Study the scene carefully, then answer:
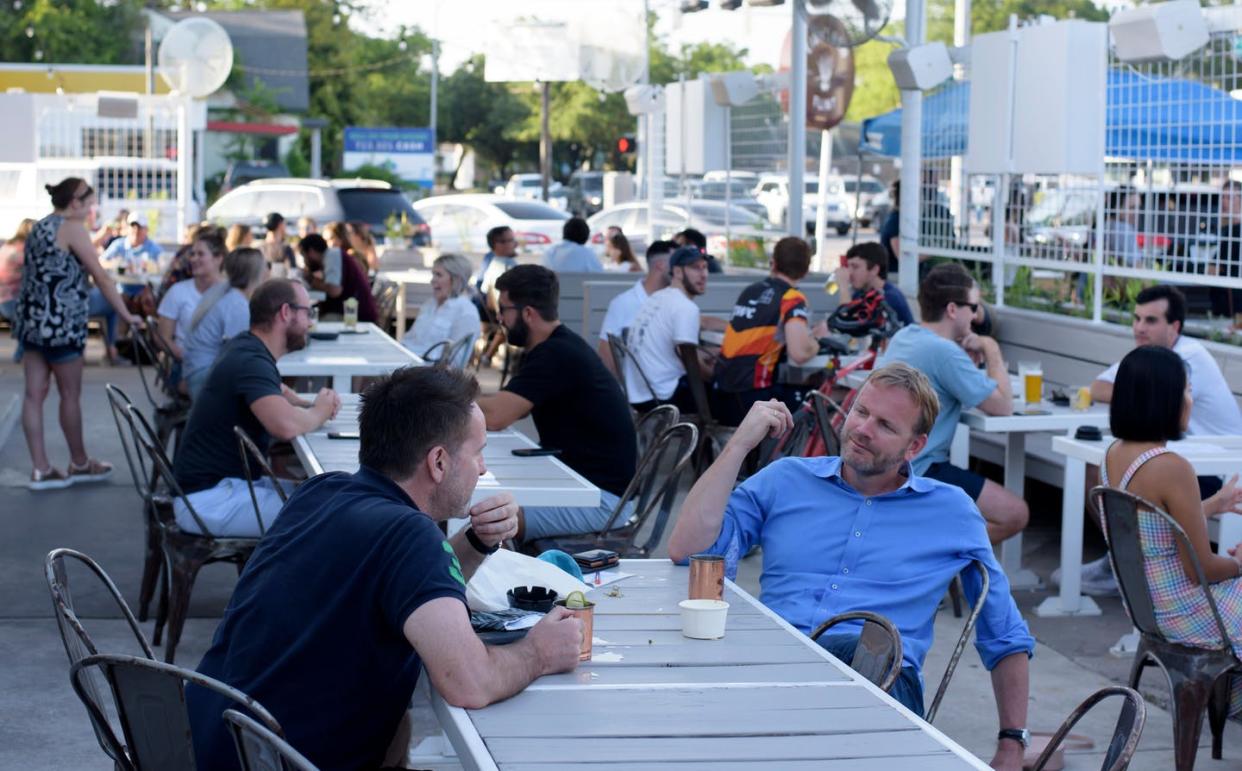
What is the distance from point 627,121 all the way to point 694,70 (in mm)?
6444

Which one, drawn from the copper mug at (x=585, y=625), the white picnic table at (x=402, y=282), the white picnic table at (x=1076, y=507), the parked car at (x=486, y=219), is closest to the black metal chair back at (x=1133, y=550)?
the white picnic table at (x=1076, y=507)

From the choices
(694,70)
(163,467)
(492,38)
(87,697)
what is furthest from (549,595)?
(694,70)

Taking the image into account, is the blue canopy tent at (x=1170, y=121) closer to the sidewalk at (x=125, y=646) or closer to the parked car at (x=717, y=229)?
the sidewalk at (x=125, y=646)

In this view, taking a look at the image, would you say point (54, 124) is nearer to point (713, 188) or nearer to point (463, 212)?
point (463, 212)

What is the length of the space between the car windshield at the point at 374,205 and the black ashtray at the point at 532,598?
1940 cm

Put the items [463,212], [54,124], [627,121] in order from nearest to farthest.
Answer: [54,124] < [463,212] < [627,121]

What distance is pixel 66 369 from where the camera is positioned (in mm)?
8898

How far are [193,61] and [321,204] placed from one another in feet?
13.1

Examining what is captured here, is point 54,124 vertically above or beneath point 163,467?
above

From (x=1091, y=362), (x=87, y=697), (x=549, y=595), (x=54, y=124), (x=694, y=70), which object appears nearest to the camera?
(x=87, y=697)

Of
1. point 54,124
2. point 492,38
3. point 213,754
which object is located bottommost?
point 213,754

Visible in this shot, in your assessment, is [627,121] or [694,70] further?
[694,70]

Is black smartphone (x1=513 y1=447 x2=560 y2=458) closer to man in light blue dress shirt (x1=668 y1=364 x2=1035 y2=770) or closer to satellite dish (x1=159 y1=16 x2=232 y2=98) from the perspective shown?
man in light blue dress shirt (x1=668 y1=364 x2=1035 y2=770)

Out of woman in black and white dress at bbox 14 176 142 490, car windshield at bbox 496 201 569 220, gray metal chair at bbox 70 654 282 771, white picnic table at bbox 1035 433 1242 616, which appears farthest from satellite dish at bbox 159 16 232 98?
gray metal chair at bbox 70 654 282 771
